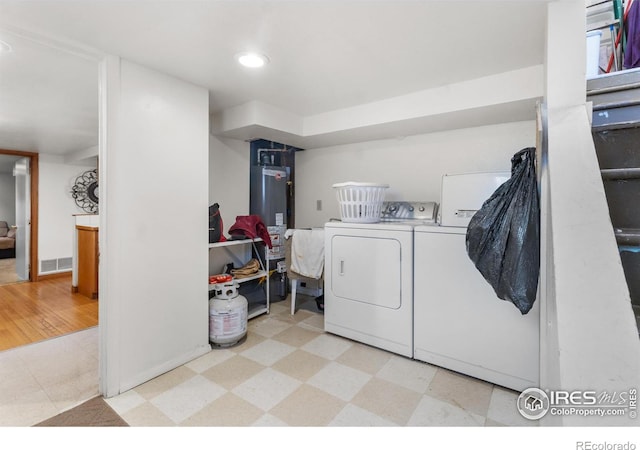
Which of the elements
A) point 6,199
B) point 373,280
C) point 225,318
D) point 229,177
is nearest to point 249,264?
point 225,318

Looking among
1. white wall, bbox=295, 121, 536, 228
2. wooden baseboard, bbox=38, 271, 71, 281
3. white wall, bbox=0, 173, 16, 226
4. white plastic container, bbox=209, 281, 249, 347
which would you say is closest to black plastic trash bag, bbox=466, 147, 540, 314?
white wall, bbox=295, 121, 536, 228

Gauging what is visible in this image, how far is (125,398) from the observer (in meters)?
1.85

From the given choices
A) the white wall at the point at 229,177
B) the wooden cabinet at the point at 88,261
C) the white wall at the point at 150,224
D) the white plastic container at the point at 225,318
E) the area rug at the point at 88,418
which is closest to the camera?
the area rug at the point at 88,418

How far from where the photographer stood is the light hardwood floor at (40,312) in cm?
278

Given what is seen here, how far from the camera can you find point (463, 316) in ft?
6.85

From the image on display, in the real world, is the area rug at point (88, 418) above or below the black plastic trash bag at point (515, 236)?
below

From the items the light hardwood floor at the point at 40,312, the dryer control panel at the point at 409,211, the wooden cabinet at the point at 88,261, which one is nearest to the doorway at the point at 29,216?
the light hardwood floor at the point at 40,312

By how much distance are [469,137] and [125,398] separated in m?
3.32

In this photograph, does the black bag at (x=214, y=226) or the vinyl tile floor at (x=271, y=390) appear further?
the black bag at (x=214, y=226)

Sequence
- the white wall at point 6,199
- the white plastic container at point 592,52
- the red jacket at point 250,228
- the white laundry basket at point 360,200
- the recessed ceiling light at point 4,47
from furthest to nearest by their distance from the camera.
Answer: the white wall at point 6,199 → the red jacket at point 250,228 → the white laundry basket at point 360,200 → the recessed ceiling light at point 4,47 → the white plastic container at point 592,52

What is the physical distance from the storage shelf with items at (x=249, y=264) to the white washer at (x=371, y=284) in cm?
79

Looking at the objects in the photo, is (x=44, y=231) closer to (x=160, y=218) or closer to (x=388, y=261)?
(x=160, y=218)

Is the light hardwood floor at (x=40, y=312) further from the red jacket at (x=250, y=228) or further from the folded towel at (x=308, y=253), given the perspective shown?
the folded towel at (x=308, y=253)

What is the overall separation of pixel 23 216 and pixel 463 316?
268 inches
